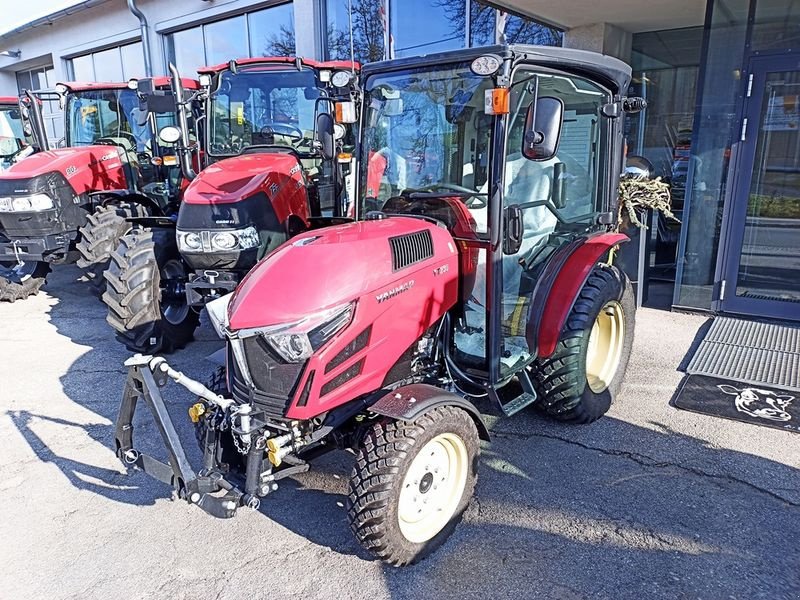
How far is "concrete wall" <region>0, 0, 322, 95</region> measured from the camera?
9.60 m

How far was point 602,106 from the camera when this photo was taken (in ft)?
12.2

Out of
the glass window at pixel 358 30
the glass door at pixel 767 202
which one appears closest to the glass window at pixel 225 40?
the glass window at pixel 358 30

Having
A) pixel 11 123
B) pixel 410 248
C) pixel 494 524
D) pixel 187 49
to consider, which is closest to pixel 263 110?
pixel 410 248

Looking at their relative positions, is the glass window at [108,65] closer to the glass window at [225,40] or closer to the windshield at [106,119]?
the glass window at [225,40]

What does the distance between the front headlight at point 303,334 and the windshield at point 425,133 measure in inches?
A: 40.7

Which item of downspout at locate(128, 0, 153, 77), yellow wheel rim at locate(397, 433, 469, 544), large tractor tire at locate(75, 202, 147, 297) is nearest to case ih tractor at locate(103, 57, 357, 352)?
A: large tractor tire at locate(75, 202, 147, 297)

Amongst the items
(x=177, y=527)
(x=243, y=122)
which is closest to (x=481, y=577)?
(x=177, y=527)

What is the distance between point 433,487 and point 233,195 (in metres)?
2.92

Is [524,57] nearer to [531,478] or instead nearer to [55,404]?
[531,478]

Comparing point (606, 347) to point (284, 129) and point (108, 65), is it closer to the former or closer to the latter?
point (284, 129)

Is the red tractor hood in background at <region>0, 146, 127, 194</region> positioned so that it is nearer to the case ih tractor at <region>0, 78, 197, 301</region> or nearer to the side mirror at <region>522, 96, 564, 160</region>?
the case ih tractor at <region>0, 78, 197, 301</region>

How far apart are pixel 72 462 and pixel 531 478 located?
102 inches

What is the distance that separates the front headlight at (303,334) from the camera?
2361 millimetres

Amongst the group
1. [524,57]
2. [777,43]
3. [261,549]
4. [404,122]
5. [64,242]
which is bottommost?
[261,549]
